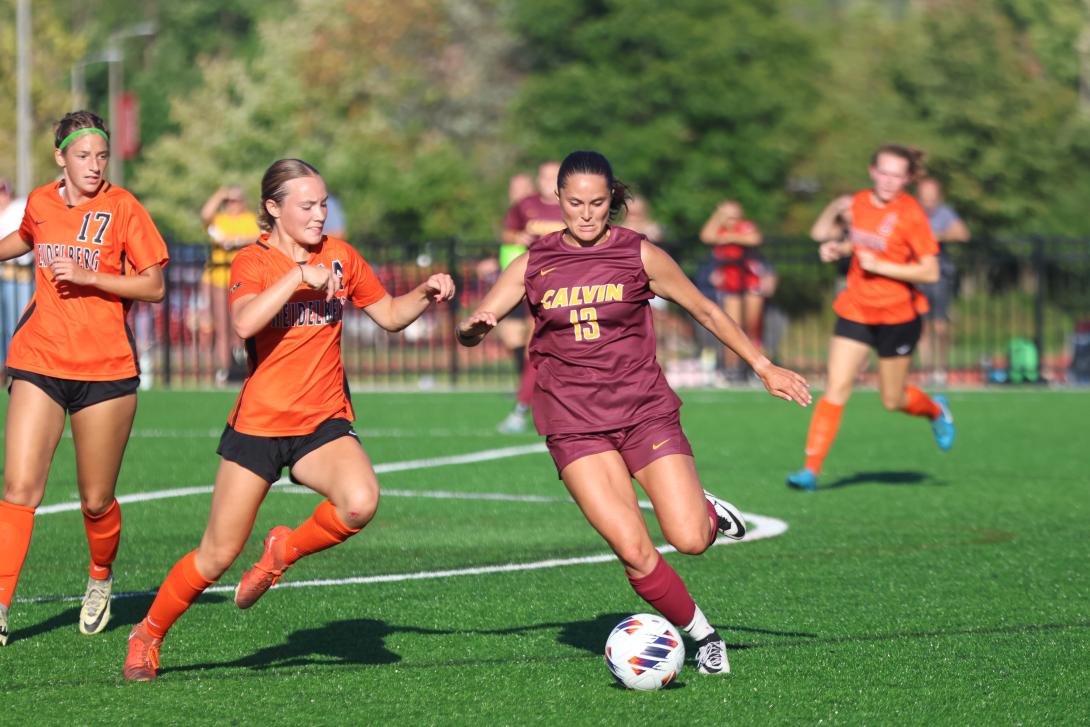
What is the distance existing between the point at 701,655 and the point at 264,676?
1.66 m

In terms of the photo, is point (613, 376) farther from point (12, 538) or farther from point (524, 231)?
point (524, 231)


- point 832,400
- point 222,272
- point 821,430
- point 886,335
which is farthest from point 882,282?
point 222,272

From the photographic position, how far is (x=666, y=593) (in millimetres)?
6418

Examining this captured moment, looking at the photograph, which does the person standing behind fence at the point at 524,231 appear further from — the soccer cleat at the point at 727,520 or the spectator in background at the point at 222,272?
the soccer cleat at the point at 727,520

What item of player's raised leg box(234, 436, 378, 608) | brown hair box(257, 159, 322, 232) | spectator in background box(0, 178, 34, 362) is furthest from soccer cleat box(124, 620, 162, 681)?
spectator in background box(0, 178, 34, 362)

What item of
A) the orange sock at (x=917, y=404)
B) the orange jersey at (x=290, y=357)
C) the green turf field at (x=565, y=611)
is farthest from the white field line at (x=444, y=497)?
the orange jersey at (x=290, y=357)

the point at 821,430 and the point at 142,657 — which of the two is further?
the point at 821,430

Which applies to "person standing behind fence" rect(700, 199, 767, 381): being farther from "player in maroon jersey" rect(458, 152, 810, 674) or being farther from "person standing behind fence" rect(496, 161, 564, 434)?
"player in maroon jersey" rect(458, 152, 810, 674)

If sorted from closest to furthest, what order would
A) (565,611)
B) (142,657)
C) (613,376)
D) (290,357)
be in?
(142,657) < (290,357) < (613,376) < (565,611)

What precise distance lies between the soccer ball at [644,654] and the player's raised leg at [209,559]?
4.74 feet

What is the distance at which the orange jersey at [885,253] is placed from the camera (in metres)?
11.6

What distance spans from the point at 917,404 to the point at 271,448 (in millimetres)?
6968

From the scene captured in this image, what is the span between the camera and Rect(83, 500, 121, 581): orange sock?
7355 mm

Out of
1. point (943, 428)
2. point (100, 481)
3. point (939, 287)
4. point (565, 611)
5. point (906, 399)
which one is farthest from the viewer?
point (939, 287)
